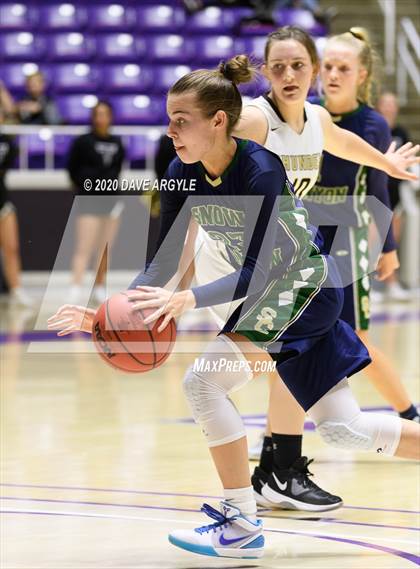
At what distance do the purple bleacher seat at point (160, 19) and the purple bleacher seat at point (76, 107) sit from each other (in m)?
1.40

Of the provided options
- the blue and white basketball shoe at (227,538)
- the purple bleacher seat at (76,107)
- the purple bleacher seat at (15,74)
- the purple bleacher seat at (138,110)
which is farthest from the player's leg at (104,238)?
the blue and white basketball shoe at (227,538)

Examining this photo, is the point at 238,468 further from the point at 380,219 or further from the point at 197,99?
the point at 380,219

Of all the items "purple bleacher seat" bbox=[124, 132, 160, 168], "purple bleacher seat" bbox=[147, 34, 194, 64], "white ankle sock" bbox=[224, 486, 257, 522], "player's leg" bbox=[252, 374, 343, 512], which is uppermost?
"white ankle sock" bbox=[224, 486, 257, 522]

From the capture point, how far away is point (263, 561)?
3680 millimetres

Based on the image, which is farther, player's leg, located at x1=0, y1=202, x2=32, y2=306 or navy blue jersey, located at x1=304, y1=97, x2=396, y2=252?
player's leg, located at x1=0, y1=202, x2=32, y2=306

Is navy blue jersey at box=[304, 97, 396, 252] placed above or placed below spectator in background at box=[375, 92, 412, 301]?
above

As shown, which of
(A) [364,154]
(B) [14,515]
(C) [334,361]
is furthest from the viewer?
(A) [364,154]

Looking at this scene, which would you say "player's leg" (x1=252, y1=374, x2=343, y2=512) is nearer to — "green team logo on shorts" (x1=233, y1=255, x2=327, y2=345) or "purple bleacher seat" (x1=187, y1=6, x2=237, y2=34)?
"green team logo on shorts" (x1=233, y1=255, x2=327, y2=345)

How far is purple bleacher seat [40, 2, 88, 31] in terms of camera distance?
14438 mm

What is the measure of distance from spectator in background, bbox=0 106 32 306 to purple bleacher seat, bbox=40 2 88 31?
313 cm

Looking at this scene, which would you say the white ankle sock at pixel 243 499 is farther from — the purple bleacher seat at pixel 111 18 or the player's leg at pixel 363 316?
the purple bleacher seat at pixel 111 18

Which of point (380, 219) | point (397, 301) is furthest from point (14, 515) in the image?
point (397, 301)

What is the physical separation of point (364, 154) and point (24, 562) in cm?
193

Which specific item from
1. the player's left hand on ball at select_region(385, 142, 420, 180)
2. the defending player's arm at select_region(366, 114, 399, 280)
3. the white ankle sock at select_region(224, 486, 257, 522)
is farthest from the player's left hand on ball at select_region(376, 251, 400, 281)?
the white ankle sock at select_region(224, 486, 257, 522)
